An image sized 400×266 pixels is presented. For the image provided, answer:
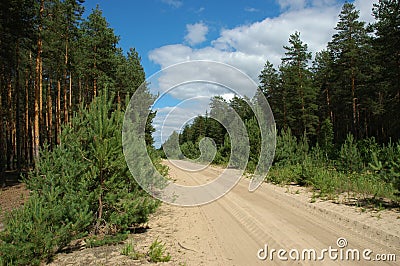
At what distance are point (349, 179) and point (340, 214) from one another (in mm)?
5727

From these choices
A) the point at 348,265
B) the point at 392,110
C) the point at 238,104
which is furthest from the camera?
the point at 238,104

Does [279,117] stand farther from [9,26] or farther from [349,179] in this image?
[9,26]

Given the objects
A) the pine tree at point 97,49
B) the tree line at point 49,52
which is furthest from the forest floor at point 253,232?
the pine tree at point 97,49

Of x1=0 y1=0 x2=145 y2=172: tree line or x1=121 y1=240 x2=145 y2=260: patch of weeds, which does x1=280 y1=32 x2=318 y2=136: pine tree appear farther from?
x1=121 y1=240 x2=145 y2=260: patch of weeds

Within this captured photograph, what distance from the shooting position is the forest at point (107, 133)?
602 centimetres

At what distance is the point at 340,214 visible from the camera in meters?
8.13

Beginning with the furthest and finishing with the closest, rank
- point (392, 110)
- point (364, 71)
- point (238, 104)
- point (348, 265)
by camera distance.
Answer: point (238, 104)
point (364, 71)
point (392, 110)
point (348, 265)

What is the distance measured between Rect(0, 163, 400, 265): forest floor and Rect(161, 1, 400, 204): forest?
6.37ft

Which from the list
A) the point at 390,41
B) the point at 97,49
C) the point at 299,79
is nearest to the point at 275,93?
the point at 299,79

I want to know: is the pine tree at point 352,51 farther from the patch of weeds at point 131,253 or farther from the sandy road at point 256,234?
the patch of weeds at point 131,253

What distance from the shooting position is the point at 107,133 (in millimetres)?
6641

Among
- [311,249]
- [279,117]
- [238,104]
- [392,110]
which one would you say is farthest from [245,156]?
[238,104]

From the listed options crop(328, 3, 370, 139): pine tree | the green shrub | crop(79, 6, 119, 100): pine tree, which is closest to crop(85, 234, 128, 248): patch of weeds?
the green shrub

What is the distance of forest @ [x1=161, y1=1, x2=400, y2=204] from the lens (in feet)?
40.3
